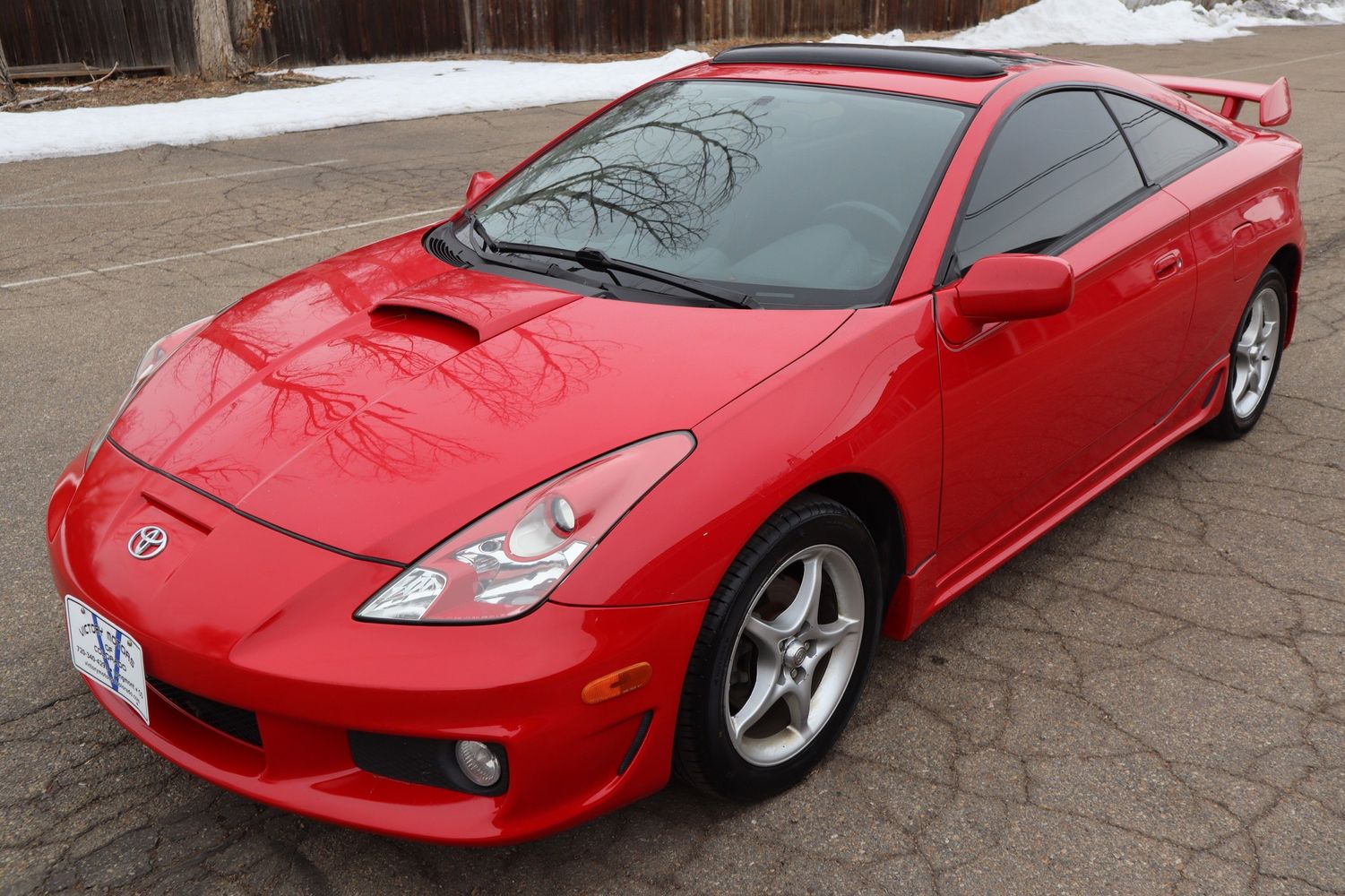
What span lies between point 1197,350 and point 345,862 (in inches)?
120

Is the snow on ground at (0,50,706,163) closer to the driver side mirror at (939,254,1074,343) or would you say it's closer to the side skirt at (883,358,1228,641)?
the side skirt at (883,358,1228,641)

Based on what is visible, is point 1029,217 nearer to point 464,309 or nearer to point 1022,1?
point 464,309

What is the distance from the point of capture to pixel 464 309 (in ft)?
9.50

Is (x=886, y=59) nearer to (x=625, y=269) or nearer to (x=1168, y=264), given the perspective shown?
(x=1168, y=264)

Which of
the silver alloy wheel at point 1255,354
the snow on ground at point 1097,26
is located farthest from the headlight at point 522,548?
the snow on ground at point 1097,26

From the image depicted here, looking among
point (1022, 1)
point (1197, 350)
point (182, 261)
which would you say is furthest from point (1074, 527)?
point (1022, 1)

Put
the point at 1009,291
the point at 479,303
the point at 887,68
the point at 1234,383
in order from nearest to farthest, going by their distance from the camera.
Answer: the point at 1009,291 → the point at 479,303 → the point at 887,68 → the point at 1234,383

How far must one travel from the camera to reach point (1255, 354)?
443cm

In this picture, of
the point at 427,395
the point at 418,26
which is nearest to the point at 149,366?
the point at 427,395

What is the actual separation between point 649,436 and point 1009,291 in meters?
0.98

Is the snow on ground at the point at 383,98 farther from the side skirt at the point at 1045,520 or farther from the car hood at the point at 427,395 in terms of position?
the car hood at the point at 427,395

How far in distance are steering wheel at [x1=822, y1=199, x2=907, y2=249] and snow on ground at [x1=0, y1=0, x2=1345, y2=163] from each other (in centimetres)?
943

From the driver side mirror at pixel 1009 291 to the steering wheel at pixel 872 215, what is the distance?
0.70 feet

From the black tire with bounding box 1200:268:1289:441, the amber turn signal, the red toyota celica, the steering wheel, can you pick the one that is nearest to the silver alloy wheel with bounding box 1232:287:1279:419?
the black tire with bounding box 1200:268:1289:441
